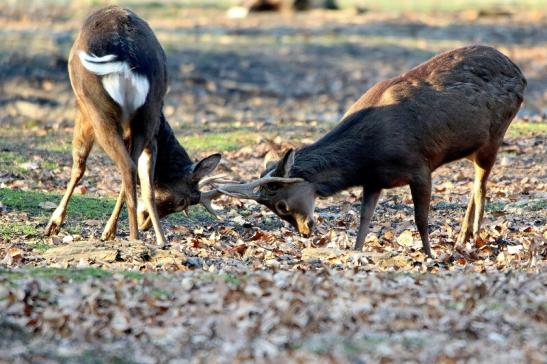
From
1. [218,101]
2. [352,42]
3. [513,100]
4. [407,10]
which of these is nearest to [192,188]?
[513,100]

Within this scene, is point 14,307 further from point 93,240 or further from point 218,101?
point 218,101

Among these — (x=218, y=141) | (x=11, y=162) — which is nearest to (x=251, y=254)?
(x=11, y=162)

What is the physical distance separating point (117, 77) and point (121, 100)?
204 millimetres

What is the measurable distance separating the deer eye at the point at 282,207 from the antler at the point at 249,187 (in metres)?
0.20

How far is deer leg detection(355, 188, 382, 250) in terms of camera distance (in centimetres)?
1014

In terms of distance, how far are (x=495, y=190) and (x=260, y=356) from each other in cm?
714

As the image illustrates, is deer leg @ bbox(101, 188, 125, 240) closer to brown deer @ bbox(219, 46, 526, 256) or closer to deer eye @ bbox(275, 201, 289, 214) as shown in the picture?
brown deer @ bbox(219, 46, 526, 256)

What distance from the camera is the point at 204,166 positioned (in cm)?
1124

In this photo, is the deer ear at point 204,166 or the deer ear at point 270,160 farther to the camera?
the deer ear at point 204,166

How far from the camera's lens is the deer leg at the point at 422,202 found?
9.88 meters

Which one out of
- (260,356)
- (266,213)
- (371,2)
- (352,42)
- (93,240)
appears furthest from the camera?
(371,2)

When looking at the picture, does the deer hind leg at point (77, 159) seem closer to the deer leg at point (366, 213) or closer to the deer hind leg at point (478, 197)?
the deer leg at point (366, 213)

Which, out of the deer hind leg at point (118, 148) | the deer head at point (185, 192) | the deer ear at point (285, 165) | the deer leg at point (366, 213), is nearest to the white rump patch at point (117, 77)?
the deer hind leg at point (118, 148)

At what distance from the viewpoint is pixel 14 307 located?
22.3 feet
